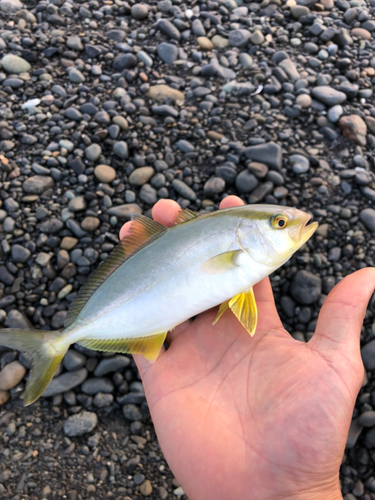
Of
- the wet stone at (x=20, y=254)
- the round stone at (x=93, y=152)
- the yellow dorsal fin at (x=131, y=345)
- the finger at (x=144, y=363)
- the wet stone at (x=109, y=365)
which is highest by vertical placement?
the round stone at (x=93, y=152)

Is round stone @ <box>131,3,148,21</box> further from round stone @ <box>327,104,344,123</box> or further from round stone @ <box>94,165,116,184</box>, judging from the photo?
round stone @ <box>327,104,344,123</box>

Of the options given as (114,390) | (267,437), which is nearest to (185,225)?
(267,437)

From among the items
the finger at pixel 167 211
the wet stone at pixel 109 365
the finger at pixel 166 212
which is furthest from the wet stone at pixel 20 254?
the finger at pixel 167 211

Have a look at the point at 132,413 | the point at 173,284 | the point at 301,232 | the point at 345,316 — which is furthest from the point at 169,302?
the point at 132,413

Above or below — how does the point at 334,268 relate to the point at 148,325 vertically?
below

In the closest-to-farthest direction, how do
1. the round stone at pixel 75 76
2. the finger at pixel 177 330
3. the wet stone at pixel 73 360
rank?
the finger at pixel 177 330 → the wet stone at pixel 73 360 → the round stone at pixel 75 76

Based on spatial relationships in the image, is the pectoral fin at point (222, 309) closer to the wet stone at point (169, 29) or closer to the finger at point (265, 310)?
the finger at point (265, 310)

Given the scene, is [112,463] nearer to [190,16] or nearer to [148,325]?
[148,325]

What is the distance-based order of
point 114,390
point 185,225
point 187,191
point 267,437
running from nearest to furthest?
point 267,437 → point 185,225 → point 114,390 → point 187,191

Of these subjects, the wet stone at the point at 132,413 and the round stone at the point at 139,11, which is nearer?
the wet stone at the point at 132,413
